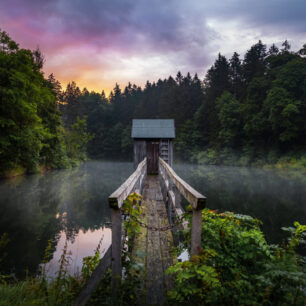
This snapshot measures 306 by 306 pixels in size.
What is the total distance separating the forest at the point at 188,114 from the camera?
587 inches

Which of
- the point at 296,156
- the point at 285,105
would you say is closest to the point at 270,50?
the point at 285,105

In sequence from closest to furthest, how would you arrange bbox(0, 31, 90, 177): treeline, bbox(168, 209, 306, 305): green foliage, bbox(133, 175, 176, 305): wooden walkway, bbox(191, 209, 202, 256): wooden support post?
1. bbox(168, 209, 306, 305): green foliage
2. bbox(191, 209, 202, 256): wooden support post
3. bbox(133, 175, 176, 305): wooden walkway
4. bbox(0, 31, 90, 177): treeline

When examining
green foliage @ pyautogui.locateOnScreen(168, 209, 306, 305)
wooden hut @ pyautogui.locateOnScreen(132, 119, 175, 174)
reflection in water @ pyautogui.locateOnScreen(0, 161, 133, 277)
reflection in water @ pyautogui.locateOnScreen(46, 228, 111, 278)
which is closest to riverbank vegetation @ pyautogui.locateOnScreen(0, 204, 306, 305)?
green foliage @ pyautogui.locateOnScreen(168, 209, 306, 305)

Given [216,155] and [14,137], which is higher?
[14,137]

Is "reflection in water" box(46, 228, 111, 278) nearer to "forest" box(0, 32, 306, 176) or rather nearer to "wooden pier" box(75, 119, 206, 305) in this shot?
"wooden pier" box(75, 119, 206, 305)

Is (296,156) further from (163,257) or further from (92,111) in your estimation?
(92,111)

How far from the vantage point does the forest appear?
14.9 m

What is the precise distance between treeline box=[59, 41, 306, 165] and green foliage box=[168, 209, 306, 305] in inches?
1084

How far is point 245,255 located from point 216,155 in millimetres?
38234

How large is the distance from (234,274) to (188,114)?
47.4m

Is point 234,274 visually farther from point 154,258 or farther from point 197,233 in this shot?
point 154,258

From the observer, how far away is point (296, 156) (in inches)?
1014

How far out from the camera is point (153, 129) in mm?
16484

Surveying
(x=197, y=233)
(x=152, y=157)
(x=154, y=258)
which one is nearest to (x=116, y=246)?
(x=197, y=233)
